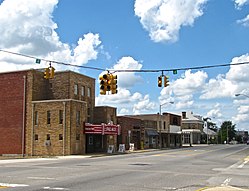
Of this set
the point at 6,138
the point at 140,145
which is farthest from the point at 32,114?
the point at 140,145

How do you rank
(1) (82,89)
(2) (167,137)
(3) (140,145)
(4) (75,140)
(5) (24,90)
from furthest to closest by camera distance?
1. (2) (167,137)
2. (3) (140,145)
3. (1) (82,89)
4. (5) (24,90)
5. (4) (75,140)

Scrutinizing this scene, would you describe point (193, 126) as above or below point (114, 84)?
below

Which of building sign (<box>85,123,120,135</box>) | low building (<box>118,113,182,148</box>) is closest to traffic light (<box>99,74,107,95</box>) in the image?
building sign (<box>85,123,120,135</box>)

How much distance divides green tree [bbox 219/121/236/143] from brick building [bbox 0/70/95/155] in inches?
4136

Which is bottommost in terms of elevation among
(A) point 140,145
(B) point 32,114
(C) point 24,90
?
(A) point 140,145

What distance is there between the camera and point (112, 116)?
52906 millimetres

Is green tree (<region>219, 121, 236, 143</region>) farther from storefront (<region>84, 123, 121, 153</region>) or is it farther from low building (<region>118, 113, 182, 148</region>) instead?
storefront (<region>84, 123, 121, 153</region>)

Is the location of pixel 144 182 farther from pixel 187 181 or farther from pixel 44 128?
pixel 44 128

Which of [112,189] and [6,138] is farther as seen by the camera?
[6,138]

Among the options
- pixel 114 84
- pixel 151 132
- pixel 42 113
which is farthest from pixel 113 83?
pixel 151 132

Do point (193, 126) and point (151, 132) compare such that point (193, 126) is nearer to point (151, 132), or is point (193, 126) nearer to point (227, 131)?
point (227, 131)

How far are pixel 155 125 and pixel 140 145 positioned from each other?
10.2 meters

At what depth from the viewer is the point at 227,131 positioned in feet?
491

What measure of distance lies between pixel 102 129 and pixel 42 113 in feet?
23.9
